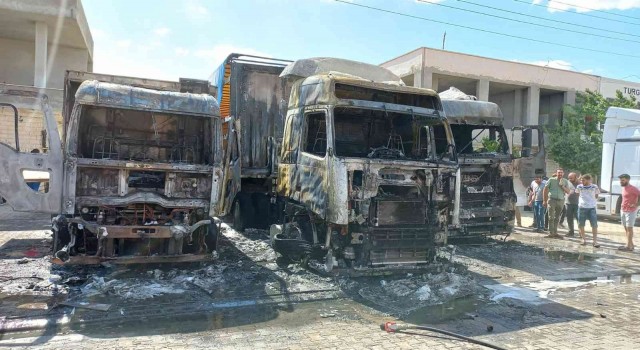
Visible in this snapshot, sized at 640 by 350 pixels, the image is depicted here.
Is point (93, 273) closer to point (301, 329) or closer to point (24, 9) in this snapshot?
point (301, 329)

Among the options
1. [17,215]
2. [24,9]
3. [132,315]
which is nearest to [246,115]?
[132,315]

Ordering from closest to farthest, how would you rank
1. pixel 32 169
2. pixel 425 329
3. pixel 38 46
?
pixel 425 329 → pixel 32 169 → pixel 38 46

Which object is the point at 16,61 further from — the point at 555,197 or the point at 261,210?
the point at 555,197

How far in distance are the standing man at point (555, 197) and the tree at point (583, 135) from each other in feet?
41.0

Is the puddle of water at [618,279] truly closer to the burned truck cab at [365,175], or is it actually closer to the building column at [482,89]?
the burned truck cab at [365,175]

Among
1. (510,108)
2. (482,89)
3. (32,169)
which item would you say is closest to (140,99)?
(32,169)

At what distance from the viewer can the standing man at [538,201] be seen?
12.9 metres

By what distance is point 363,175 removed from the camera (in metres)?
6.41

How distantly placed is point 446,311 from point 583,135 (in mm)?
21111

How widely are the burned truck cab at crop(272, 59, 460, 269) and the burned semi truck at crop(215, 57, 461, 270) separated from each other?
1 centimetres

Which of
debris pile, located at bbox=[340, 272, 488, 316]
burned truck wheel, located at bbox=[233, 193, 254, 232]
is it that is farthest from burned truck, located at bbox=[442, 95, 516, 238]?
Result: burned truck wheel, located at bbox=[233, 193, 254, 232]

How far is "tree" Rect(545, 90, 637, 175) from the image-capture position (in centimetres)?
2251

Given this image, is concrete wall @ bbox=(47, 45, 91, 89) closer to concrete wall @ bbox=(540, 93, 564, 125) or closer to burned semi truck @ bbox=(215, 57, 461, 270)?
burned semi truck @ bbox=(215, 57, 461, 270)

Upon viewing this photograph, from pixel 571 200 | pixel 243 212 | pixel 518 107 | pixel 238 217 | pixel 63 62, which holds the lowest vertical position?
pixel 238 217
